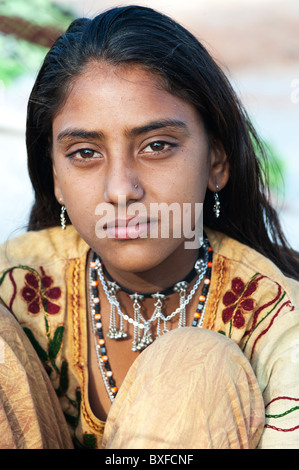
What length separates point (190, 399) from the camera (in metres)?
1.65

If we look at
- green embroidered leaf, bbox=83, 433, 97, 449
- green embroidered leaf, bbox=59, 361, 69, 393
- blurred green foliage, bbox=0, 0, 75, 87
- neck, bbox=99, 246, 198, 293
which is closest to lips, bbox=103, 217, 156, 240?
neck, bbox=99, 246, 198, 293

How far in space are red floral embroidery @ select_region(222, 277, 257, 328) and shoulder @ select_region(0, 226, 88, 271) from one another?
54 cm

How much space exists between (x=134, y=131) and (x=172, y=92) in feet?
0.61

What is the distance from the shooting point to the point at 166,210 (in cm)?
202

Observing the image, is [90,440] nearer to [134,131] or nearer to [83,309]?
[83,309]

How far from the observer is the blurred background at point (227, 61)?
4578 mm

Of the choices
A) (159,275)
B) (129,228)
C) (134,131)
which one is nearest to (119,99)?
(134,131)

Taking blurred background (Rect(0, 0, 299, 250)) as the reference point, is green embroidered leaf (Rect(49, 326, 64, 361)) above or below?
below

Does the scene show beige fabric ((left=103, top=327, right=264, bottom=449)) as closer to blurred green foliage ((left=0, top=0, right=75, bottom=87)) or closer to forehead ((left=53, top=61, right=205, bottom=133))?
forehead ((left=53, top=61, right=205, bottom=133))

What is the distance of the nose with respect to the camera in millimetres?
1925

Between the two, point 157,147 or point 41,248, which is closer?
point 157,147

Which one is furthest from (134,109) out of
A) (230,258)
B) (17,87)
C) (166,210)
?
(17,87)

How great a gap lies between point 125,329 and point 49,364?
0.28m
